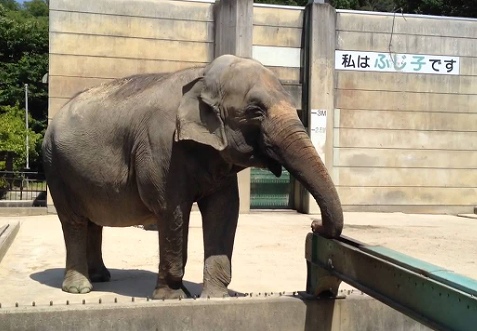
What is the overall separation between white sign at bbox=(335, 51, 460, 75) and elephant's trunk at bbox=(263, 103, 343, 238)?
1322 cm

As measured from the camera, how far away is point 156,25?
16.0m

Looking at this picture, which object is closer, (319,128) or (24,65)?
(319,128)

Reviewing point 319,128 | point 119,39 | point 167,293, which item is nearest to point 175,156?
point 167,293

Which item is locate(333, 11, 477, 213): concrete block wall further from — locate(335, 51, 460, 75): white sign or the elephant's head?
the elephant's head

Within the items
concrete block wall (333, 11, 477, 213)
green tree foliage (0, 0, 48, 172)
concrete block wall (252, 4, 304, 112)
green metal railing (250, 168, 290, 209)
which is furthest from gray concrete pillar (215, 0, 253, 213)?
green tree foliage (0, 0, 48, 172)

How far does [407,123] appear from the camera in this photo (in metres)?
17.6

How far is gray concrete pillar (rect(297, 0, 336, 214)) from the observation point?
16562 millimetres

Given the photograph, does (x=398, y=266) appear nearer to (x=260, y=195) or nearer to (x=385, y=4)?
(x=260, y=195)

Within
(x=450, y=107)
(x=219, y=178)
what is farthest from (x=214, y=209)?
(x=450, y=107)

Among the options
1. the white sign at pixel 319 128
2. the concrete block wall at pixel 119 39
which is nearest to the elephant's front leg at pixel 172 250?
the concrete block wall at pixel 119 39

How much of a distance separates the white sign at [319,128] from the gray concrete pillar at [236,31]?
2.06 metres

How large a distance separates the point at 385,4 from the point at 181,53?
31066 millimetres

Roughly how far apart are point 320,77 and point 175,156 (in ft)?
40.6

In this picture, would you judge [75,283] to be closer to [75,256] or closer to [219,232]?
[75,256]
